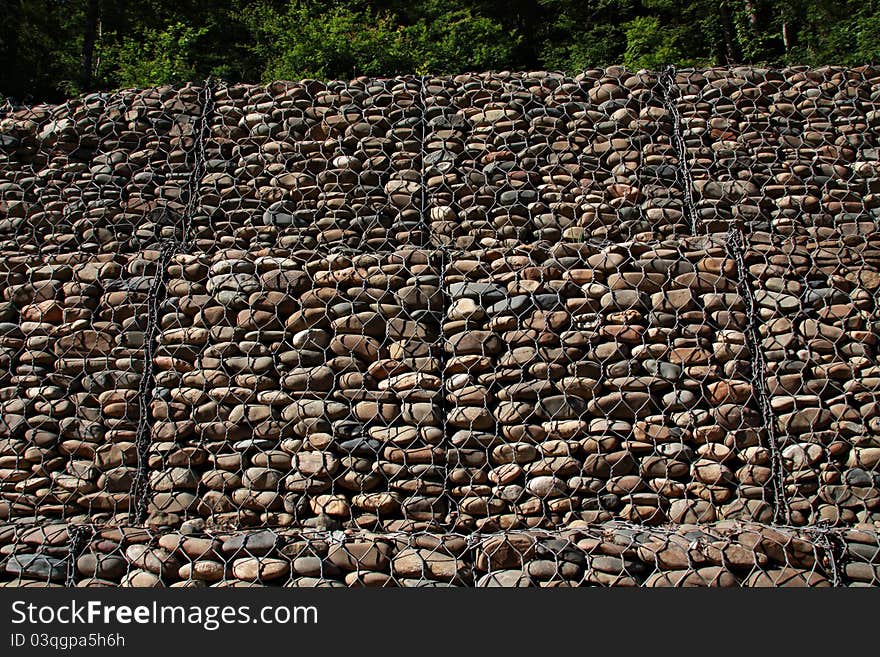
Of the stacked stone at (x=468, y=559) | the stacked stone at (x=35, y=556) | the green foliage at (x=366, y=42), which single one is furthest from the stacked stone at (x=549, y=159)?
the green foliage at (x=366, y=42)

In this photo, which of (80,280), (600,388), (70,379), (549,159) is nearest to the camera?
(600,388)

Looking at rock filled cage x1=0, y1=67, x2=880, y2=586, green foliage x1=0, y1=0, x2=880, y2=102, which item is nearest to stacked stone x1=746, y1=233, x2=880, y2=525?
rock filled cage x1=0, y1=67, x2=880, y2=586

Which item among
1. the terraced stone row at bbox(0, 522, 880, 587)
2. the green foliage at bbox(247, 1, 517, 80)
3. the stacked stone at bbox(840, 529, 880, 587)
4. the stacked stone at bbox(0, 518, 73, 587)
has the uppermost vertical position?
the green foliage at bbox(247, 1, 517, 80)

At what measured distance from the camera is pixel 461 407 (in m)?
3.60

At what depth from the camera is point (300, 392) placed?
3672mm

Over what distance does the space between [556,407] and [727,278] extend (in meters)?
1.21

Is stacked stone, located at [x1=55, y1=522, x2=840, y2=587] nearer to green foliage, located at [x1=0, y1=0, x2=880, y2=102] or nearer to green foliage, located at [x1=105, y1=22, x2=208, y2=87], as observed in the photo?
green foliage, located at [x1=0, y1=0, x2=880, y2=102]

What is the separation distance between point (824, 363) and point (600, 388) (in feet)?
3.81

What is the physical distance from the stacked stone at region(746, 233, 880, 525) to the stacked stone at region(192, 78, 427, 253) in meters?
2.04

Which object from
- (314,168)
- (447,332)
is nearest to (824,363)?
(447,332)

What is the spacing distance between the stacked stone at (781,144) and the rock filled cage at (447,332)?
0.02 m

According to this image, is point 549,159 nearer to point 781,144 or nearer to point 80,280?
point 781,144

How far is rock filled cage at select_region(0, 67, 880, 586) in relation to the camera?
3.01m

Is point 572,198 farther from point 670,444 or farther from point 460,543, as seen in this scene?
point 460,543
